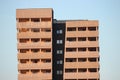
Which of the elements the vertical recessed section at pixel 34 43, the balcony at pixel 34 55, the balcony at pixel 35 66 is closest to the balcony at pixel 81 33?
the vertical recessed section at pixel 34 43

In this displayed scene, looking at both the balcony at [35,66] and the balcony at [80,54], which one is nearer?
the balcony at [35,66]

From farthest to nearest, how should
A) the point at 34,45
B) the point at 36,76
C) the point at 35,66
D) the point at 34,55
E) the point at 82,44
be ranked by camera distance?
the point at 82,44 < the point at 34,45 < the point at 34,55 < the point at 35,66 < the point at 36,76

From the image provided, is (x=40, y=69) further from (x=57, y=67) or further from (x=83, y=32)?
(x=83, y=32)

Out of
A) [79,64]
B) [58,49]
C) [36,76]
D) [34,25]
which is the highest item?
[34,25]

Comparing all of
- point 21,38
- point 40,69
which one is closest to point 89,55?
point 40,69

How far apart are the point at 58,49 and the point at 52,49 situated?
2.00m

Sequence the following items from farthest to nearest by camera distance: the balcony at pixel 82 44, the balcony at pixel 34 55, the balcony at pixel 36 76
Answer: the balcony at pixel 82 44
the balcony at pixel 34 55
the balcony at pixel 36 76

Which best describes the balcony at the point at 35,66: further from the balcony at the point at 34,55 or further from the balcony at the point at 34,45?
the balcony at the point at 34,45

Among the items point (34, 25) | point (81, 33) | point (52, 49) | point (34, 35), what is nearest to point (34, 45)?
point (34, 35)

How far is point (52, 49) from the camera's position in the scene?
3007 inches

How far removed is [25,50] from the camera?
7662 centimetres

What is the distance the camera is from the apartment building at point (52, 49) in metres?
74.8

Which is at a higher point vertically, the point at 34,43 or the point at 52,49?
the point at 34,43

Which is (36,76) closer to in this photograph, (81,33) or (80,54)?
(80,54)
